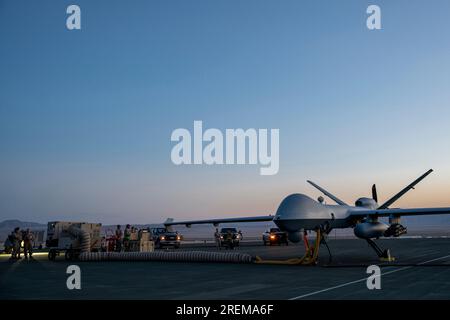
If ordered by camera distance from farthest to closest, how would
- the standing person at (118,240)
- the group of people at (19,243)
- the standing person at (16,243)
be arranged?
the standing person at (118,240), the standing person at (16,243), the group of people at (19,243)

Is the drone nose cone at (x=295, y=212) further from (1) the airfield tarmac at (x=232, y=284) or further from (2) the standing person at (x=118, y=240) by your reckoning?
(2) the standing person at (x=118, y=240)

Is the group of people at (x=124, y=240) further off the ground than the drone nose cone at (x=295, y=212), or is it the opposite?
the drone nose cone at (x=295, y=212)

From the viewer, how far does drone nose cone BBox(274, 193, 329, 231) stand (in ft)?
70.1

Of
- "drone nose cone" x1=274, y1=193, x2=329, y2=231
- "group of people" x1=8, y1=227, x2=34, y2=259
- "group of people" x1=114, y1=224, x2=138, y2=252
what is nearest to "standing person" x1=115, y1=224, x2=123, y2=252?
"group of people" x1=114, y1=224, x2=138, y2=252

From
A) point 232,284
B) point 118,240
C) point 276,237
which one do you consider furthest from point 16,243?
point 276,237

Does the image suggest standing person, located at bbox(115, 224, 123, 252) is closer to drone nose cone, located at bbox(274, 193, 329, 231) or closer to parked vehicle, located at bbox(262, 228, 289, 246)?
drone nose cone, located at bbox(274, 193, 329, 231)

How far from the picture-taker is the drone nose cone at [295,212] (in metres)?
21.4

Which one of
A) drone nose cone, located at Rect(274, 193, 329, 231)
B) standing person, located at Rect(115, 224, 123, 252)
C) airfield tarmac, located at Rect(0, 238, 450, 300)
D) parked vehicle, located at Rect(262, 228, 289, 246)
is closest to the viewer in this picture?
airfield tarmac, located at Rect(0, 238, 450, 300)

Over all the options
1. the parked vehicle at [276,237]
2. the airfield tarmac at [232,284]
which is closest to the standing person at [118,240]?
the airfield tarmac at [232,284]

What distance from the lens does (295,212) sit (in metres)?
21.4

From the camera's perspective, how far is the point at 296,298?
11320mm
